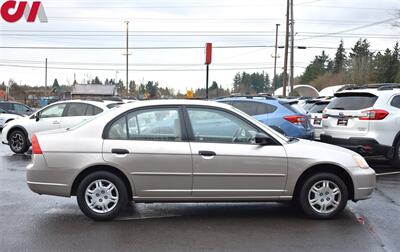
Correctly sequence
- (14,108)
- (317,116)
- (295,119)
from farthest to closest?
(14,108) → (317,116) → (295,119)

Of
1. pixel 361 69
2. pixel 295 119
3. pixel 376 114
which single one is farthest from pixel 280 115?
pixel 361 69

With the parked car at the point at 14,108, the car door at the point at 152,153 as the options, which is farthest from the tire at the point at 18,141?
the parked car at the point at 14,108

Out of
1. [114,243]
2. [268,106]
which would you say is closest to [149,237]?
[114,243]

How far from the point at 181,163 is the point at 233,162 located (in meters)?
0.63

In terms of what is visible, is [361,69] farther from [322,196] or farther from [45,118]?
[322,196]

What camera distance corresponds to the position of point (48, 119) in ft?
43.5

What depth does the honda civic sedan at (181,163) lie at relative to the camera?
605cm

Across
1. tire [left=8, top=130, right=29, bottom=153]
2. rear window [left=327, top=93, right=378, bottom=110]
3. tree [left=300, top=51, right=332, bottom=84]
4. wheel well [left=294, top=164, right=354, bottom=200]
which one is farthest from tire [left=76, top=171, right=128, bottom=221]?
tree [left=300, top=51, right=332, bottom=84]

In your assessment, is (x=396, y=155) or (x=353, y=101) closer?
(x=396, y=155)

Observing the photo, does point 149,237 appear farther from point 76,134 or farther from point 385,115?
point 385,115

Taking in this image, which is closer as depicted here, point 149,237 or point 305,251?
point 305,251

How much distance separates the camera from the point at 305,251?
16.7ft

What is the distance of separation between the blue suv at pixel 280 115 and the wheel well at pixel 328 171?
4111 millimetres

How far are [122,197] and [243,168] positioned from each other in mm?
1520
